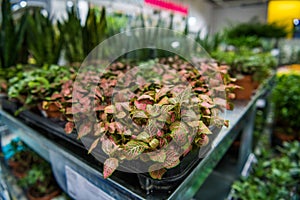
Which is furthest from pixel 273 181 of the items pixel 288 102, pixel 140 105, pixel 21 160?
pixel 21 160

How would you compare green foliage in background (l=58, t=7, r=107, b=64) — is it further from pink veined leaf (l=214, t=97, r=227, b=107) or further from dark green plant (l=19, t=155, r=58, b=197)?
pink veined leaf (l=214, t=97, r=227, b=107)

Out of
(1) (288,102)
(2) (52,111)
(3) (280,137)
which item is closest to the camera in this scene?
(2) (52,111)

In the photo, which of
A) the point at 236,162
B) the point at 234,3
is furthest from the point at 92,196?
the point at 234,3

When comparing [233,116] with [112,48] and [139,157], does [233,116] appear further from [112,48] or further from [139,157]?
[112,48]

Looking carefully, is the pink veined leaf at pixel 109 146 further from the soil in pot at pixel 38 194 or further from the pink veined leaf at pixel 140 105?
the soil in pot at pixel 38 194

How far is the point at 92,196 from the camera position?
27.3 inches

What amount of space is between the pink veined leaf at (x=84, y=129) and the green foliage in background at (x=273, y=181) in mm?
1013

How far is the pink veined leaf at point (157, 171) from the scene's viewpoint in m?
0.51

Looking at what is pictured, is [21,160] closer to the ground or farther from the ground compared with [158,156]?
closer to the ground

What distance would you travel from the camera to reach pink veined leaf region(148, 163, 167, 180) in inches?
20.0

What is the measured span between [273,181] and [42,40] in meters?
1.83

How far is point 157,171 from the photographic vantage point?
522 millimetres

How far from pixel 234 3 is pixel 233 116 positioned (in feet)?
38.3

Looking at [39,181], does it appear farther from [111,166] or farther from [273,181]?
[273,181]
